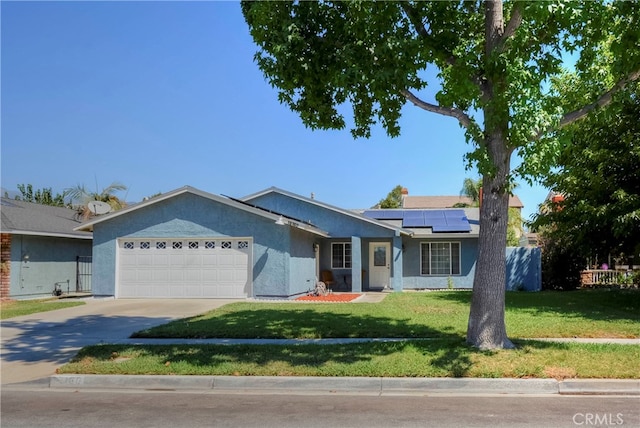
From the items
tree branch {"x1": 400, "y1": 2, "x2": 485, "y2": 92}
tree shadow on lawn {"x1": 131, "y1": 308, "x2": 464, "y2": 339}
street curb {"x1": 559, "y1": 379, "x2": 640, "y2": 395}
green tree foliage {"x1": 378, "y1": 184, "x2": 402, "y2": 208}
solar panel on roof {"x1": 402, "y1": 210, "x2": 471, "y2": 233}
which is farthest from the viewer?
green tree foliage {"x1": 378, "y1": 184, "x2": 402, "y2": 208}

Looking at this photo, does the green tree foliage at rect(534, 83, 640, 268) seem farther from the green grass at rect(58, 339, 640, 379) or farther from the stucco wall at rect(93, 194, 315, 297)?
the stucco wall at rect(93, 194, 315, 297)

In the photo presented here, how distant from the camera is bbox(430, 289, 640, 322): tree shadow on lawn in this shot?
1377 cm

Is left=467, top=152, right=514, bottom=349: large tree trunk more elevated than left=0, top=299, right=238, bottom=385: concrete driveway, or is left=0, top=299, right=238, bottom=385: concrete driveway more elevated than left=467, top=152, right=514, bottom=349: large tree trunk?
left=467, top=152, right=514, bottom=349: large tree trunk

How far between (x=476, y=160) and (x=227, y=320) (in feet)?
24.4

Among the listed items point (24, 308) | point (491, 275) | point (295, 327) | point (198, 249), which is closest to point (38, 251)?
point (24, 308)

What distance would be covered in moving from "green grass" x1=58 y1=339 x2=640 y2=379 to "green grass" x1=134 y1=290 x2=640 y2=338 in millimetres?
1378

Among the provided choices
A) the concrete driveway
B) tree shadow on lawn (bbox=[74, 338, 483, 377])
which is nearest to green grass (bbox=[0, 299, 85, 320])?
the concrete driveway

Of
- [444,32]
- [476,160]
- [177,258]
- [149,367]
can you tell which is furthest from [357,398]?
[177,258]

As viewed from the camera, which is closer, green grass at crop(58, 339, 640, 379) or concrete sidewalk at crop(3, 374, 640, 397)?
concrete sidewalk at crop(3, 374, 640, 397)

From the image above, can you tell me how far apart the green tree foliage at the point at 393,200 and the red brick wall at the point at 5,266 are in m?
35.1

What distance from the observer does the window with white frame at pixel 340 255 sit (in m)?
24.3

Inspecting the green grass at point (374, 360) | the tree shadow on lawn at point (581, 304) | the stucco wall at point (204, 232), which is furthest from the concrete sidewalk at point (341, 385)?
the stucco wall at point (204, 232)

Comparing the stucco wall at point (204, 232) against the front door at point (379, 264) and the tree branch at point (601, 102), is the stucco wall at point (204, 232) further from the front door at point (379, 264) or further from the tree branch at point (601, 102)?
the tree branch at point (601, 102)

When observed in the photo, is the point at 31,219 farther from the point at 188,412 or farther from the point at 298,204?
the point at 188,412
